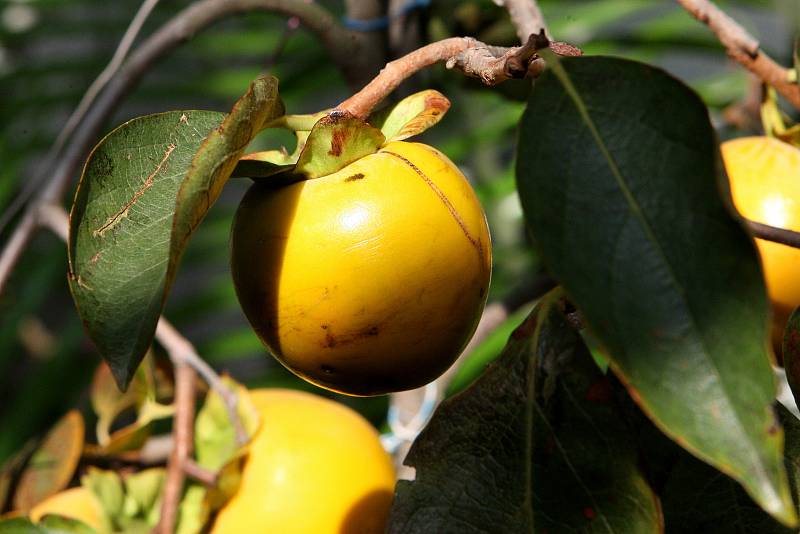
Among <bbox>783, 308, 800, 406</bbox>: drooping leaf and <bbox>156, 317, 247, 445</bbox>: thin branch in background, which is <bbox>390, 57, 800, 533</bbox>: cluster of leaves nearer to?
<bbox>783, 308, 800, 406</bbox>: drooping leaf

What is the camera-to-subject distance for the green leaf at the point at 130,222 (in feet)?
1.49

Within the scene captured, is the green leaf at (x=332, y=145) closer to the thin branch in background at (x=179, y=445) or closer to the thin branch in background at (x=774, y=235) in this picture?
the thin branch in background at (x=774, y=235)

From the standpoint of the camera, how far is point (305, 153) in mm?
463

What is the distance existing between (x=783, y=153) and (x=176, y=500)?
49cm

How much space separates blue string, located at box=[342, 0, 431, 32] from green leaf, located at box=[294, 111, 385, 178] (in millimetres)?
451

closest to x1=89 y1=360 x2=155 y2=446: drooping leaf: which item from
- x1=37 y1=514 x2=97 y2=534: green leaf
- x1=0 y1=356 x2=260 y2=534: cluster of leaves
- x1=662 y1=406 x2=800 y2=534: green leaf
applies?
x1=0 y1=356 x2=260 y2=534: cluster of leaves

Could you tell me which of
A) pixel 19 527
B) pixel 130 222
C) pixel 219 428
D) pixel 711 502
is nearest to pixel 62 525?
pixel 19 527

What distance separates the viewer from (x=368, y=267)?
17.4 inches

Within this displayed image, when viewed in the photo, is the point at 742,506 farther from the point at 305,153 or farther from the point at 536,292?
the point at 536,292

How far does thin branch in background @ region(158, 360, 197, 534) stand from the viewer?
2.27ft

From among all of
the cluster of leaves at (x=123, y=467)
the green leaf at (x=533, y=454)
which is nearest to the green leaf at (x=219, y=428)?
the cluster of leaves at (x=123, y=467)

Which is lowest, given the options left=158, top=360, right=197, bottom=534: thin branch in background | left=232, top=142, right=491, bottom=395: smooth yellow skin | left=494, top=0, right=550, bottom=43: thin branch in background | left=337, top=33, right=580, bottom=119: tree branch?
left=158, top=360, right=197, bottom=534: thin branch in background

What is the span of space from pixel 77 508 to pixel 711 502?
0.51 m

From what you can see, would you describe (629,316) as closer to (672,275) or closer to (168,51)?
(672,275)
